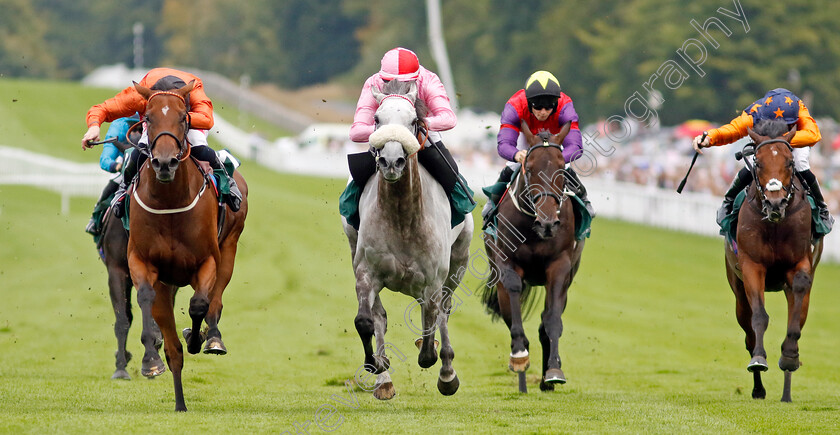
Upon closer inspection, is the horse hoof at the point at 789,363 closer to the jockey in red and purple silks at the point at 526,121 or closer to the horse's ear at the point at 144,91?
the jockey in red and purple silks at the point at 526,121

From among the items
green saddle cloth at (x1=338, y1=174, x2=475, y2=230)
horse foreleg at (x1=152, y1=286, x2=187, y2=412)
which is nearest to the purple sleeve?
green saddle cloth at (x1=338, y1=174, x2=475, y2=230)

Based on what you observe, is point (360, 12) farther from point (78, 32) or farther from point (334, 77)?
point (78, 32)

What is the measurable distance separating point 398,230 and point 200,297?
1.57 meters

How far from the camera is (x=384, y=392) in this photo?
344 inches

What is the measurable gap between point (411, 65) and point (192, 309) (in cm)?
237

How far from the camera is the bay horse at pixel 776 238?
29.8 ft

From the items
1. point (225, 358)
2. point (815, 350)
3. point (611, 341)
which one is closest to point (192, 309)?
point (225, 358)

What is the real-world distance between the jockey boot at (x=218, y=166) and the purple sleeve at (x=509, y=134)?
7.20 ft

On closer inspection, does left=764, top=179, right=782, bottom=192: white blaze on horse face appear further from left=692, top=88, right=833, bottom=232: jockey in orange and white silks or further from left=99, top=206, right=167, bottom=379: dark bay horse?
left=99, top=206, right=167, bottom=379: dark bay horse

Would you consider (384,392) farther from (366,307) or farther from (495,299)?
(495,299)

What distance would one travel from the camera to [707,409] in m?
9.30

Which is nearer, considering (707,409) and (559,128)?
(707,409)

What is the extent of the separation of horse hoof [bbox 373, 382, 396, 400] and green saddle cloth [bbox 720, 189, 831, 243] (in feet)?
10.6

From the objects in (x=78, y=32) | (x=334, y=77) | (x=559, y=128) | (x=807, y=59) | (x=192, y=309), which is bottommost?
(x=192, y=309)
